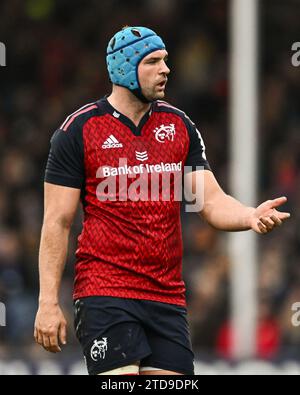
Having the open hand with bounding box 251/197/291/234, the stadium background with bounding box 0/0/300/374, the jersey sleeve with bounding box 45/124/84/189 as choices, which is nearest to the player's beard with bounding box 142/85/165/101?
the jersey sleeve with bounding box 45/124/84/189

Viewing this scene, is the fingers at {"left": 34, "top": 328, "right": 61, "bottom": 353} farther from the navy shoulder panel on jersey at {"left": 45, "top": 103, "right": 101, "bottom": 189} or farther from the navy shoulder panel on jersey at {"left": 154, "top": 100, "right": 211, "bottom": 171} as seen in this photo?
the navy shoulder panel on jersey at {"left": 154, "top": 100, "right": 211, "bottom": 171}

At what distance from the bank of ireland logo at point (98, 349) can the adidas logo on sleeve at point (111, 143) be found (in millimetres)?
988

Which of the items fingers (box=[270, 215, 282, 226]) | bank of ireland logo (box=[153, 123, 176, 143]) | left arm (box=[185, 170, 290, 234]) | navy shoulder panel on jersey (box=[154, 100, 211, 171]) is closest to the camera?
fingers (box=[270, 215, 282, 226])

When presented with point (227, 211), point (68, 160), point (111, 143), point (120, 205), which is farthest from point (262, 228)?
point (68, 160)

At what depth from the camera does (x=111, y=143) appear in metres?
7.35

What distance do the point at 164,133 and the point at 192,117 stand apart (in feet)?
28.2

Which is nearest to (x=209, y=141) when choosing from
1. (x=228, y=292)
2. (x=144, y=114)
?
(x=228, y=292)

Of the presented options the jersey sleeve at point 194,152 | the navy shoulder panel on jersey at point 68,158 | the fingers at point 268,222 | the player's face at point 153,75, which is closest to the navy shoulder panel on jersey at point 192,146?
the jersey sleeve at point 194,152

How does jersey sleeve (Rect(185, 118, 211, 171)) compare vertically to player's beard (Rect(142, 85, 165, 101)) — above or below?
below

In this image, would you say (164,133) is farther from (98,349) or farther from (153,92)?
(98,349)

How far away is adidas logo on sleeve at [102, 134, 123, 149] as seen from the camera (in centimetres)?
733

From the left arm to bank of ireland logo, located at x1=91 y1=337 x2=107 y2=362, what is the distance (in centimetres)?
90

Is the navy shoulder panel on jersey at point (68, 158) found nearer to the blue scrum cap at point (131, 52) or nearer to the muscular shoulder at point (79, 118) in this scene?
the muscular shoulder at point (79, 118)

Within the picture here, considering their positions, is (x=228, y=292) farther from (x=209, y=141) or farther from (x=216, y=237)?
(x=209, y=141)
